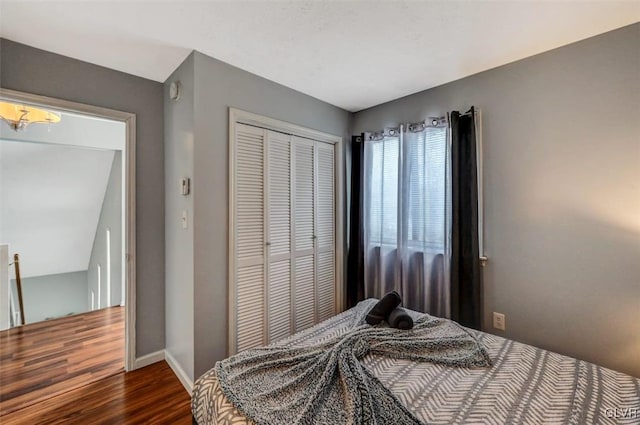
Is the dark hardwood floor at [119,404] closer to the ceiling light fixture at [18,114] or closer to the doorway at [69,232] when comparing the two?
the doorway at [69,232]

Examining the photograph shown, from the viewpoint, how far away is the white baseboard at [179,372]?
200cm

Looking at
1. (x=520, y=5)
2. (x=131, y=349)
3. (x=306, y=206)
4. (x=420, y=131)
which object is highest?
(x=520, y=5)

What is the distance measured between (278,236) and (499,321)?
192 cm

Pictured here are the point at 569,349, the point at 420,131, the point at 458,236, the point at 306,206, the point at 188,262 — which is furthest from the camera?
the point at 306,206

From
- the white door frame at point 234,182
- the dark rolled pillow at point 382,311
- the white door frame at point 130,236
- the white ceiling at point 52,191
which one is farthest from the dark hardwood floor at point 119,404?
the white ceiling at point 52,191

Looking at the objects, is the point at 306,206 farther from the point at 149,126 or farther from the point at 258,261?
the point at 149,126

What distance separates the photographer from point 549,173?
Answer: 192cm

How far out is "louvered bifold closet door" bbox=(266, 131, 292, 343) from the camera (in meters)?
2.37

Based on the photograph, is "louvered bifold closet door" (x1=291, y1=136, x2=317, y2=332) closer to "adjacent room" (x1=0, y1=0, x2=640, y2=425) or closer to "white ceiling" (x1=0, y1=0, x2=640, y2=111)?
"adjacent room" (x1=0, y1=0, x2=640, y2=425)

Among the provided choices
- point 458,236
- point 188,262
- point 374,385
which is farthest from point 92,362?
point 458,236

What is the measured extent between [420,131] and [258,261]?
1.87m

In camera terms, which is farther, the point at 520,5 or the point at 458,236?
the point at 458,236

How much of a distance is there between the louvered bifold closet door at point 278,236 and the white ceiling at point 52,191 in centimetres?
264

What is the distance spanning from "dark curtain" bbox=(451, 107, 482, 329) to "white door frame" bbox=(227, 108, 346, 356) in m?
1.16
